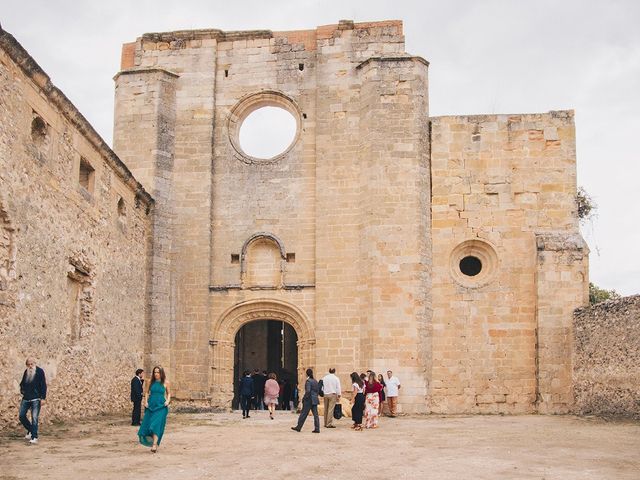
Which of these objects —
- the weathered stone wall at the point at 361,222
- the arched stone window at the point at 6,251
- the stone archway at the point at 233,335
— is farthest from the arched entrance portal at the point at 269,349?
the arched stone window at the point at 6,251

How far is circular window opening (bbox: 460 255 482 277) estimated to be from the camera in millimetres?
19719

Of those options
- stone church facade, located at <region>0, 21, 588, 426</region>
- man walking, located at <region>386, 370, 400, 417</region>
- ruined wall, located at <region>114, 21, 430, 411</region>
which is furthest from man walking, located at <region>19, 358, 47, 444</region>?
man walking, located at <region>386, 370, 400, 417</region>

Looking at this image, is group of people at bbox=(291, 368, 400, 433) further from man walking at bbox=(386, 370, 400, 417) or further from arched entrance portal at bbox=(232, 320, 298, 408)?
arched entrance portal at bbox=(232, 320, 298, 408)

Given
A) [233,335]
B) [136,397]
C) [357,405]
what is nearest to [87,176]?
[136,397]

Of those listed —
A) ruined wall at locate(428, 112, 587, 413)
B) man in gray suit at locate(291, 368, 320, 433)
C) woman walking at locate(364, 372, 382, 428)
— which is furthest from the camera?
ruined wall at locate(428, 112, 587, 413)

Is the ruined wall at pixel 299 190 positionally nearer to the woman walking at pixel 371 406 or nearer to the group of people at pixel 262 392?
the group of people at pixel 262 392

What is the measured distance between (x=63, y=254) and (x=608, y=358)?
1021 centimetres

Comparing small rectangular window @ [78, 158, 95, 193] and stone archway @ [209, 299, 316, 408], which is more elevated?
small rectangular window @ [78, 158, 95, 193]

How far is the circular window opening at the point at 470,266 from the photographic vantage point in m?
19.7

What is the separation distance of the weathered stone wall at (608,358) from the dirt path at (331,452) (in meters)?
1.16

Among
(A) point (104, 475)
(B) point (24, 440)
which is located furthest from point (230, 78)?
(A) point (104, 475)

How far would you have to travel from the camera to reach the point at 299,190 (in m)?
19.9

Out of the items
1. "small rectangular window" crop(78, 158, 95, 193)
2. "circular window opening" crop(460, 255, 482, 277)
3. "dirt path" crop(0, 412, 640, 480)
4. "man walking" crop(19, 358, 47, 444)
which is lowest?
"dirt path" crop(0, 412, 640, 480)

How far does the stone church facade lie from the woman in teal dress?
827 cm
